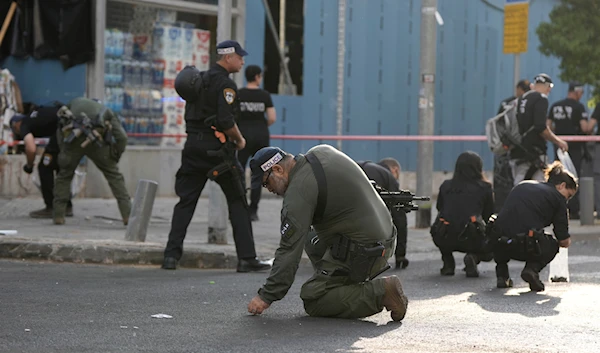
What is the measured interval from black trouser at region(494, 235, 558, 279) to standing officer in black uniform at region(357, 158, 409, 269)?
1.20 m

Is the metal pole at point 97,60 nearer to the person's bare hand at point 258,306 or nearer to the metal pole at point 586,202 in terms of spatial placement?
the metal pole at point 586,202

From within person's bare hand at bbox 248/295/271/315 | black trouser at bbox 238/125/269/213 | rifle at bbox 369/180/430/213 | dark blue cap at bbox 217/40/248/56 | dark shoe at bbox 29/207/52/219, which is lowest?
dark shoe at bbox 29/207/52/219

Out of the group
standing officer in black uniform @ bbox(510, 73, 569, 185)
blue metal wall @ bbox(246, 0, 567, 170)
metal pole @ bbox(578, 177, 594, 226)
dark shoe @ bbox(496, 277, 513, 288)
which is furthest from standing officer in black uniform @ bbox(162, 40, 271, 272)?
blue metal wall @ bbox(246, 0, 567, 170)

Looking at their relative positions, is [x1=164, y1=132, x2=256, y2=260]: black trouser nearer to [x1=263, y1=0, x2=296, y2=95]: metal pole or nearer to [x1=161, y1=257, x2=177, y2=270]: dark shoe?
[x1=161, y1=257, x2=177, y2=270]: dark shoe

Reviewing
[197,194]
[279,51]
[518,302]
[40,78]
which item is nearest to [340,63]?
[279,51]

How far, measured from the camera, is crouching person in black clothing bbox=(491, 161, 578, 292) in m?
8.85

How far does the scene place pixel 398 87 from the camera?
62.2 feet

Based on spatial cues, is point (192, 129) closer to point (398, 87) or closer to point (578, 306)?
point (578, 306)

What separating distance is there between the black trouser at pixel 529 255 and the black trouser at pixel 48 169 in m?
5.83

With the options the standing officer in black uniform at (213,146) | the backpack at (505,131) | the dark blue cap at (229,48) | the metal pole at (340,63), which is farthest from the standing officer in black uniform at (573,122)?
the dark blue cap at (229,48)

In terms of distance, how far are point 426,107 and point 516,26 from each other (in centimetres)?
255

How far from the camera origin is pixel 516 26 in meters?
15.3

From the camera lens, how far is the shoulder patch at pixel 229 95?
9195mm

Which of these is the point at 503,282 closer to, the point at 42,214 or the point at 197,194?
the point at 197,194
